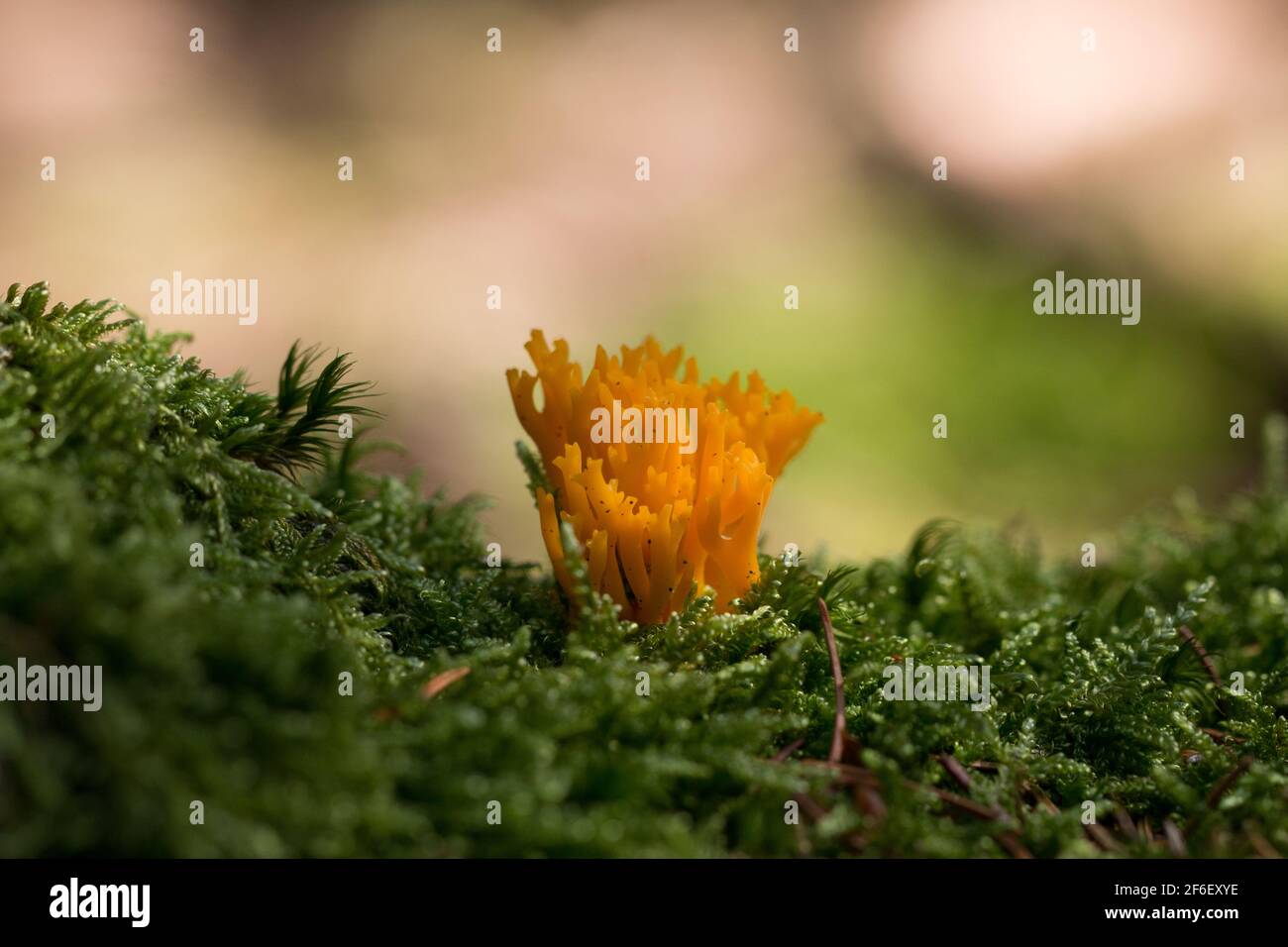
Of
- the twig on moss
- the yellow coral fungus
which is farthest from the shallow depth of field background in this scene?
the twig on moss

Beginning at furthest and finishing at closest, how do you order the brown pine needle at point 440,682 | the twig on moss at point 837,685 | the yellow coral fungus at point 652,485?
1. the yellow coral fungus at point 652,485
2. the twig on moss at point 837,685
3. the brown pine needle at point 440,682

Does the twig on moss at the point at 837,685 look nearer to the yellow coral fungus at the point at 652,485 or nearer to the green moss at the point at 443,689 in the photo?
the green moss at the point at 443,689

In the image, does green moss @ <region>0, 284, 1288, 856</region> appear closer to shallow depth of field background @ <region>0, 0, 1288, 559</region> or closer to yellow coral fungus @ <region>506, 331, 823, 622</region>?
yellow coral fungus @ <region>506, 331, 823, 622</region>

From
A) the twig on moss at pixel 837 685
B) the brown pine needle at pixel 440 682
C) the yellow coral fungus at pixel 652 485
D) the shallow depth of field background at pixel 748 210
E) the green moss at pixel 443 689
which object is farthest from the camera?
the shallow depth of field background at pixel 748 210

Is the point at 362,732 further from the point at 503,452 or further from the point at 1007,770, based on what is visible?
the point at 503,452

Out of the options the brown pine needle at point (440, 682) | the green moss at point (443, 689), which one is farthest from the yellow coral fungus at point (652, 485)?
the brown pine needle at point (440, 682)

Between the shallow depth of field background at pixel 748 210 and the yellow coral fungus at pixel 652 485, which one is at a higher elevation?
the shallow depth of field background at pixel 748 210

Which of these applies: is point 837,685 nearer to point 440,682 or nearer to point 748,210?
point 440,682
